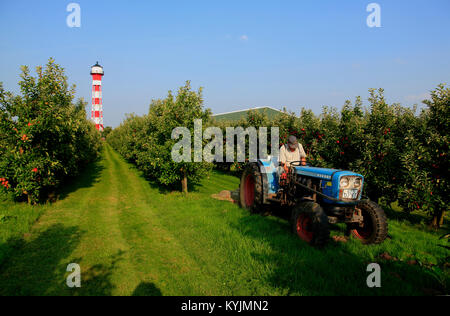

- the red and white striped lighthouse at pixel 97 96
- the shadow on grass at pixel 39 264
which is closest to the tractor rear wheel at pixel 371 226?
the shadow on grass at pixel 39 264

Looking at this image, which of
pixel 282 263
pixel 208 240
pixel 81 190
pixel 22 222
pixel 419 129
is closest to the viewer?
pixel 282 263

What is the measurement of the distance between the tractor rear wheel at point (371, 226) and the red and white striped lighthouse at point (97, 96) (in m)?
58.1

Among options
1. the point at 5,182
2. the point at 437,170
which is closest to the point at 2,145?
the point at 5,182

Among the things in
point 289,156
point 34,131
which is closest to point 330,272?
point 289,156

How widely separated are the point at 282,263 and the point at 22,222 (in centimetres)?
698

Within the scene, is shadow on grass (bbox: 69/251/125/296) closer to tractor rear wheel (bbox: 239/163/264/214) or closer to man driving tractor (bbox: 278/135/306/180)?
tractor rear wheel (bbox: 239/163/264/214)

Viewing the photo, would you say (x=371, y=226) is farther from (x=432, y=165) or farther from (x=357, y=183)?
(x=432, y=165)

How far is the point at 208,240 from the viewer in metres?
5.75

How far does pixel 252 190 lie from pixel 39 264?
579 centimetres

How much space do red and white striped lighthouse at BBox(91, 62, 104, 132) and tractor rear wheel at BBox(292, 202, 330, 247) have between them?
189 ft

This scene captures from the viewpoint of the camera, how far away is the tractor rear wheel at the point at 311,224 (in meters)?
4.66
